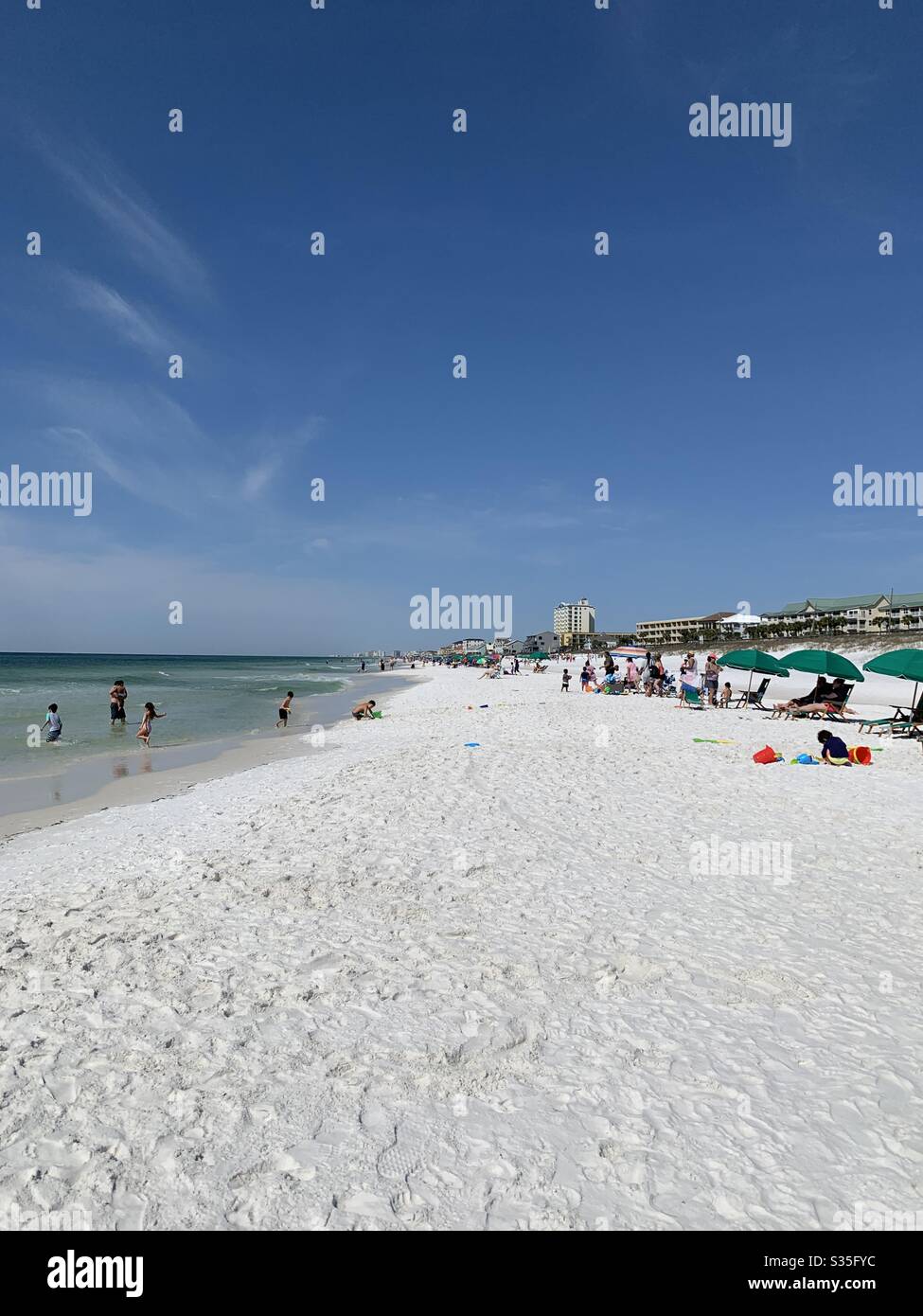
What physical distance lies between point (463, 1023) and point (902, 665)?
16.1 meters

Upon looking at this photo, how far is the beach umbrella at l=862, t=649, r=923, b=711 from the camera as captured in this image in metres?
15.4

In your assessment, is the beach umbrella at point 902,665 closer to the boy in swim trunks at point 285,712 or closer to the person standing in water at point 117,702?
the boy in swim trunks at point 285,712

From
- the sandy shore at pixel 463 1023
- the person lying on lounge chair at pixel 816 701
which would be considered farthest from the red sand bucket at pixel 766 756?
the person lying on lounge chair at pixel 816 701

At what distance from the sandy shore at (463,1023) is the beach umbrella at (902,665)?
8.93 metres

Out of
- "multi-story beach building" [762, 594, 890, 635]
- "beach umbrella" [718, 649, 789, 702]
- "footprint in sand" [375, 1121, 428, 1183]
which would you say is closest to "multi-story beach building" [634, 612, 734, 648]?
"multi-story beach building" [762, 594, 890, 635]

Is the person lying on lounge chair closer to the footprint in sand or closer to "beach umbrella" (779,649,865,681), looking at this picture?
"beach umbrella" (779,649,865,681)

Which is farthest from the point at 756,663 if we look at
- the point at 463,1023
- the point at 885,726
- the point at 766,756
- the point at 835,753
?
the point at 463,1023

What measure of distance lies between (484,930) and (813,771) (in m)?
9.15

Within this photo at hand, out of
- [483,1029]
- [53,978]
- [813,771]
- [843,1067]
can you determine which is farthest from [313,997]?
[813,771]

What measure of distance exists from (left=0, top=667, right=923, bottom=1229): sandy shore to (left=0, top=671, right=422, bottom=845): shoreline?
2146mm

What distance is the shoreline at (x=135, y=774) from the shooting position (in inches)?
404
